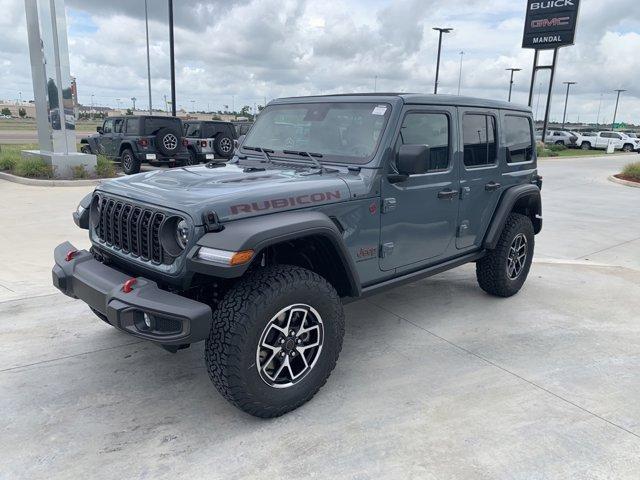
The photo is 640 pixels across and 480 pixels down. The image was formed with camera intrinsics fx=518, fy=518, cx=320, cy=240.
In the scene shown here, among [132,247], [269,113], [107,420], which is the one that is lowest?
[107,420]

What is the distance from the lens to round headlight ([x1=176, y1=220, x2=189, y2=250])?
277 centimetres

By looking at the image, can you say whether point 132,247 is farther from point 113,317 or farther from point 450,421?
point 450,421

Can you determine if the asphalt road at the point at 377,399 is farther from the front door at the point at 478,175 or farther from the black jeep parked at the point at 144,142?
the black jeep parked at the point at 144,142

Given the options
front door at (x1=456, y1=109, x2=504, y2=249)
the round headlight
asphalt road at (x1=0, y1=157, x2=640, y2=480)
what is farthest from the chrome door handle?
the round headlight

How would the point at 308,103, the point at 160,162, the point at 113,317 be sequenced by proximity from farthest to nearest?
the point at 160,162 < the point at 308,103 < the point at 113,317

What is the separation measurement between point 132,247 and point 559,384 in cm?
292

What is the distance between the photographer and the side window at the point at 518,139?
491cm

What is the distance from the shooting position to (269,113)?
4496 millimetres

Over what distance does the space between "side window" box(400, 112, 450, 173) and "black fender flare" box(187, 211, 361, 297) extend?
3.32 feet

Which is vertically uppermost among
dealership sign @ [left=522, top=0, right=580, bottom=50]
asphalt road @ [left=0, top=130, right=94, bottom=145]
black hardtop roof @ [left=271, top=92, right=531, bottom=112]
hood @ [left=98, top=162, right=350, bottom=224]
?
dealership sign @ [left=522, top=0, right=580, bottom=50]

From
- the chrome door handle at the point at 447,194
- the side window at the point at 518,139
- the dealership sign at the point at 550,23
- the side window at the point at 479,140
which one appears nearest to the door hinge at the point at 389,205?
the chrome door handle at the point at 447,194

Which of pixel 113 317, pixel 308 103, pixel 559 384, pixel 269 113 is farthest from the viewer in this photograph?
pixel 269 113

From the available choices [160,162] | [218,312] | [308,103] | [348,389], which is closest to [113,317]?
[218,312]

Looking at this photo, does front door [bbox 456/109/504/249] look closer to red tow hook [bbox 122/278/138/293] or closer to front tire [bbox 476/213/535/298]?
front tire [bbox 476/213/535/298]
